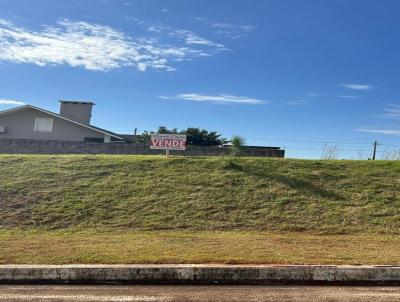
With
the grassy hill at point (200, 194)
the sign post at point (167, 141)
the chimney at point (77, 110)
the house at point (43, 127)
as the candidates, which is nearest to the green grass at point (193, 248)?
the grassy hill at point (200, 194)

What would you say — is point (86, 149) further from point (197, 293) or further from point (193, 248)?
point (197, 293)

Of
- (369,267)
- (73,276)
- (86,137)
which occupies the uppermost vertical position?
(86,137)

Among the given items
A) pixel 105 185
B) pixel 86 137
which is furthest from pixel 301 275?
pixel 86 137

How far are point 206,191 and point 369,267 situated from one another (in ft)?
22.1

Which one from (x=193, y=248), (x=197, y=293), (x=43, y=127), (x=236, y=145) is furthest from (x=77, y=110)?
(x=197, y=293)

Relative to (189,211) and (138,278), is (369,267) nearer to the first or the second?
(138,278)

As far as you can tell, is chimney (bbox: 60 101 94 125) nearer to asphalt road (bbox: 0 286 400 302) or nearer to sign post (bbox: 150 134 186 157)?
sign post (bbox: 150 134 186 157)

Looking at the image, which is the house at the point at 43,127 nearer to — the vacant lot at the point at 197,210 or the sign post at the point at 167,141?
the sign post at the point at 167,141

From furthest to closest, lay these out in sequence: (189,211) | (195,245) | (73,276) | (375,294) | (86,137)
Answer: (86,137) → (189,211) → (195,245) → (73,276) → (375,294)

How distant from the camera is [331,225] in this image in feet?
36.3

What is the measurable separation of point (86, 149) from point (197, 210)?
1293 cm

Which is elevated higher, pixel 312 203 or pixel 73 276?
pixel 312 203

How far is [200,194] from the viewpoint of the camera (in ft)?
42.1

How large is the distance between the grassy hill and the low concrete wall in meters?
7.39
